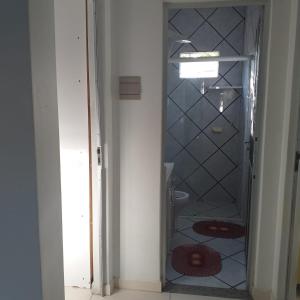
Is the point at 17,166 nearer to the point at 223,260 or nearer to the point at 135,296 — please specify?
the point at 135,296

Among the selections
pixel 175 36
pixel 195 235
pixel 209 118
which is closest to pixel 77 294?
pixel 195 235

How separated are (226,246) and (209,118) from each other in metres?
1.55

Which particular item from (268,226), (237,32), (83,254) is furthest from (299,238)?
(237,32)

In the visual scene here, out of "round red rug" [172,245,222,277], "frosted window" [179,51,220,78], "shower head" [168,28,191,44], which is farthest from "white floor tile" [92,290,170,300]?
"shower head" [168,28,191,44]

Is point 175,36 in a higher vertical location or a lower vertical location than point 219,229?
higher

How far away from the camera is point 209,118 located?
3717mm

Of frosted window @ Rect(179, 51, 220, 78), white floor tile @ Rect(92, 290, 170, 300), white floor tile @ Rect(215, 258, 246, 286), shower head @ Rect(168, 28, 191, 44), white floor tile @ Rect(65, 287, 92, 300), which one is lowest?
white floor tile @ Rect(92, 290, 170, 300)

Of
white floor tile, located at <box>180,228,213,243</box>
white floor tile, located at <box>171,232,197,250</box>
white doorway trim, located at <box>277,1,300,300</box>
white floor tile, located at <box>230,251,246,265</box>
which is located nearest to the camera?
white doorway trim, located at <box>277,1,300,300</box>

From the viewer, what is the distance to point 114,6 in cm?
188

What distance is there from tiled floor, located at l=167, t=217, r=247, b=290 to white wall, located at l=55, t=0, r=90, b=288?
702mm

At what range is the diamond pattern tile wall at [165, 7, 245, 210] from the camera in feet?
11.6

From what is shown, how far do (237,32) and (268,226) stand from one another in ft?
7.87

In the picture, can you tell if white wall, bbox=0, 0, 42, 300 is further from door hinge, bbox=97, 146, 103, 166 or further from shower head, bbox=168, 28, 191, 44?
shower head, bbox=168, 28, 191, 44

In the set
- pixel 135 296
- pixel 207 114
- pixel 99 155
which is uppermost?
pixel 207 114
